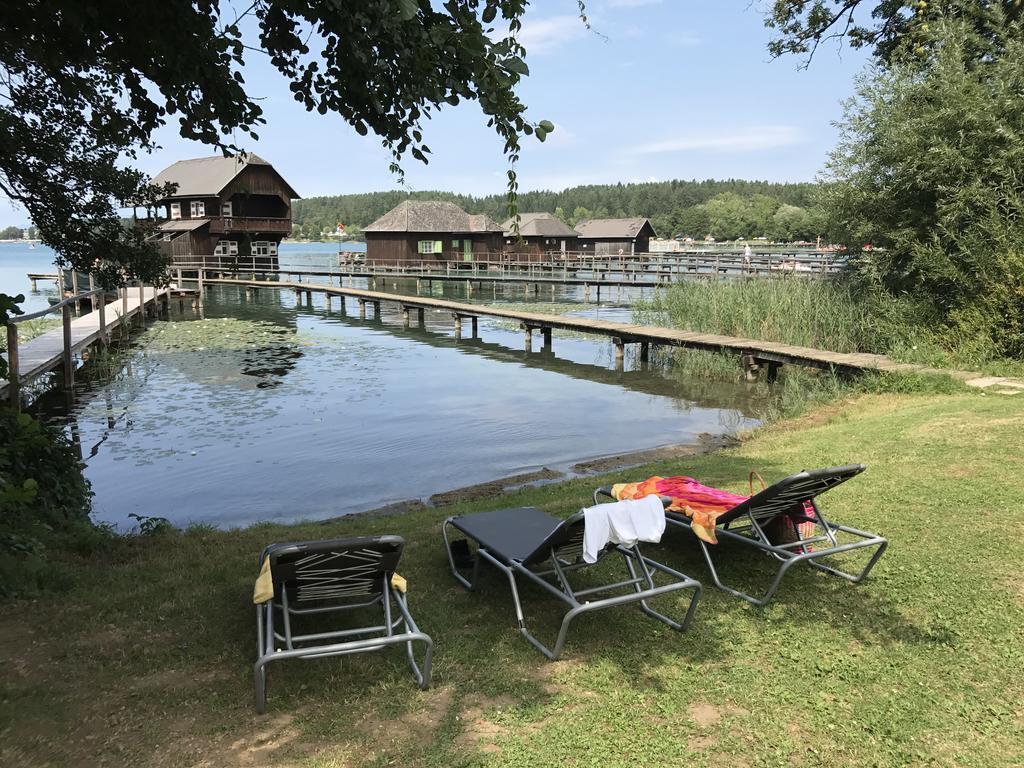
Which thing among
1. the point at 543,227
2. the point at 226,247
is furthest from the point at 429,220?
the point at 226,247

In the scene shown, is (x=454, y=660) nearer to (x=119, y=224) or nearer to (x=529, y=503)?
(x=529, y=503)

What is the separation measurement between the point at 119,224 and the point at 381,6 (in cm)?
483

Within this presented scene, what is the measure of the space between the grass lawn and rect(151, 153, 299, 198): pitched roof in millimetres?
43468

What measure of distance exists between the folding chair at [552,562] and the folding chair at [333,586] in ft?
2.06

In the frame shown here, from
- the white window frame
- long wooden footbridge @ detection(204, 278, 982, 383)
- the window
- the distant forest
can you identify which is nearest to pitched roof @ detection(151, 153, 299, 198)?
the window

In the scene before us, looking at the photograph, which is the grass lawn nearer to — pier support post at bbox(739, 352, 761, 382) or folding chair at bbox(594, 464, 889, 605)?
folding chair at bbox(594, 464, 889, 605)

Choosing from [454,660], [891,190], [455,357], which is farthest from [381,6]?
[455,357]

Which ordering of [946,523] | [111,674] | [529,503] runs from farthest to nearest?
1. [529,503]
2. [946,523]
3. [111,674]

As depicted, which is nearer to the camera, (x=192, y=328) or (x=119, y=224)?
(x=119, y=224)

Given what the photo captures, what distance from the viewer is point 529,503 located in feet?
20.6

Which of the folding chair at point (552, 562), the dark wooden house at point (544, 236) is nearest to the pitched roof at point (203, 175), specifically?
the dark wooden house at point (544, 236)

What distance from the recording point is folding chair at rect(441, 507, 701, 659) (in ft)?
10.9

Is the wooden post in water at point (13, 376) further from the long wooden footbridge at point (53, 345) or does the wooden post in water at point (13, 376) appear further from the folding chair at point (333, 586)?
the folding chair at point (333, 586)

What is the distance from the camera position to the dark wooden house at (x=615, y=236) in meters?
62.9
